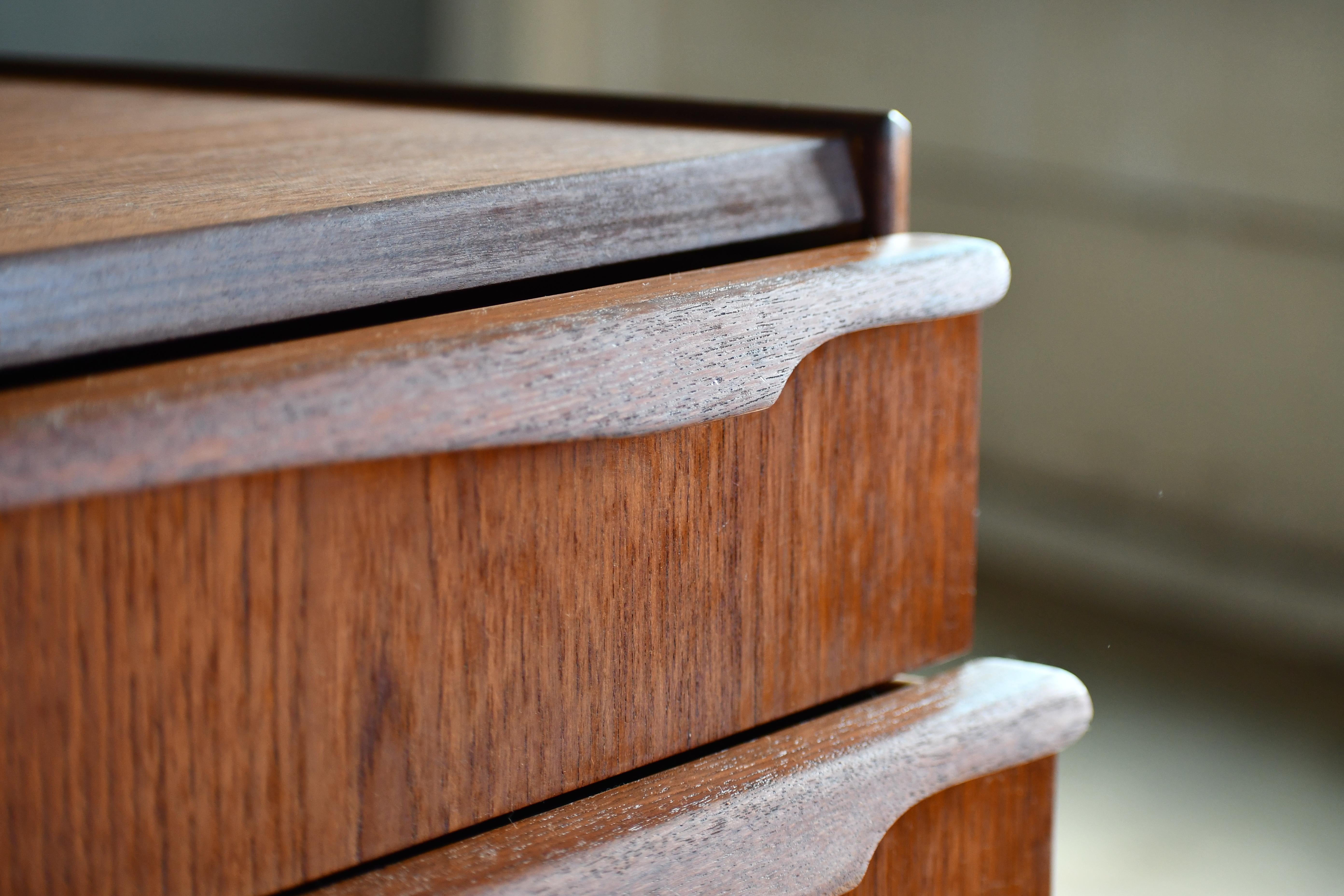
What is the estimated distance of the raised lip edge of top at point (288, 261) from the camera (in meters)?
0.17

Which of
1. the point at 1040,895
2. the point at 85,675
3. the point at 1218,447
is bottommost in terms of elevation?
the point at 1218,447

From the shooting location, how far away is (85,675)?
6.6 inches

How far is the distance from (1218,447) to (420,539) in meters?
1.00

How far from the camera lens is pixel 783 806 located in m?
0.23

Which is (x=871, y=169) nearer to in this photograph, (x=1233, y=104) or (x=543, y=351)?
(x=543, y=351)

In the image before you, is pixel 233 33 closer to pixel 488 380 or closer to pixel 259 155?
pixel 259 155

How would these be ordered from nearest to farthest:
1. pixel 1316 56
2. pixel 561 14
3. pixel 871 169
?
pixel 871 169
pixel 1316 56
pixel 561 14

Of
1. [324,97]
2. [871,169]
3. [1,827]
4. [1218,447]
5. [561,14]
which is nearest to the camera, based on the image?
[1,827]

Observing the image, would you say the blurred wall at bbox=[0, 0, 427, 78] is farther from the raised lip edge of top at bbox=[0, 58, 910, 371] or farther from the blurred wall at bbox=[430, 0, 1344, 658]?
the raised lip edge of top at bbox=[0, 58, 910, 371]

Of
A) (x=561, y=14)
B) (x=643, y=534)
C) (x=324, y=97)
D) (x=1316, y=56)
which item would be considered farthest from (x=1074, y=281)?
(x=643, y=534)

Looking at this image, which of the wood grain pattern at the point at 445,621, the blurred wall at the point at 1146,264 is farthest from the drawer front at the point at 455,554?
the blurred wall at the point at 1146,264

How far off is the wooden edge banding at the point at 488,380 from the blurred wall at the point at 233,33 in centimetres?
92

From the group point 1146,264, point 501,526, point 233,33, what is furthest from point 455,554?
point 233,33

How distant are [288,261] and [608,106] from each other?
0.60 ft
